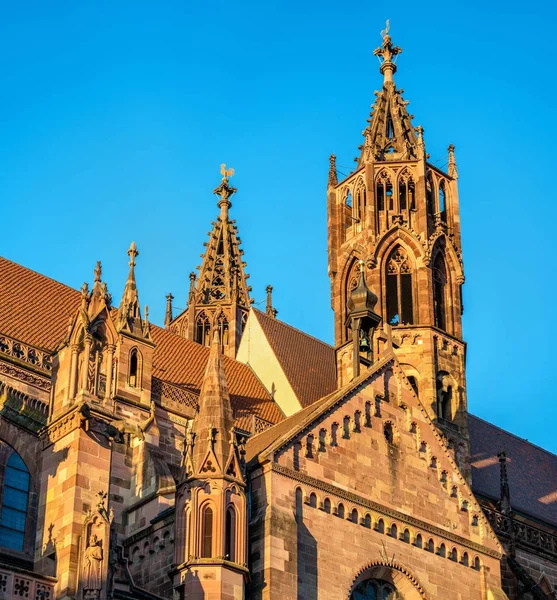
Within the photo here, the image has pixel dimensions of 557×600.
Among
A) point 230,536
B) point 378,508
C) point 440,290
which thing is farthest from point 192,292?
point 230,536

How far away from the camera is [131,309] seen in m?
34.3

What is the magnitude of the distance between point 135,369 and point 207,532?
31.8 feet

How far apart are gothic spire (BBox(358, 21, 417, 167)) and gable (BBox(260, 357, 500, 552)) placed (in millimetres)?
15529

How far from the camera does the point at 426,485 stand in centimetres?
2861

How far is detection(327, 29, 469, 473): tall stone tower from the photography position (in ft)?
132

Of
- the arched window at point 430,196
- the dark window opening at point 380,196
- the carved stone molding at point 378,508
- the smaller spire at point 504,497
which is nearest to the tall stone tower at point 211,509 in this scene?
the carved stone molding at point 378,508

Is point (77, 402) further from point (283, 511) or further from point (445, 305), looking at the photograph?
point (445, 305)

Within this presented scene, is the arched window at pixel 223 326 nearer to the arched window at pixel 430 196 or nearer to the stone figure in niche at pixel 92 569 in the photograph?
the arched window at pixel 430 196

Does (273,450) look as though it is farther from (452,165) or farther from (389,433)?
(452,165)

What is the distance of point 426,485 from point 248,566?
5449 mm

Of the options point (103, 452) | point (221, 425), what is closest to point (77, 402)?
point (103, 452)

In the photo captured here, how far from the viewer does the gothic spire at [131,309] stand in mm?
33531

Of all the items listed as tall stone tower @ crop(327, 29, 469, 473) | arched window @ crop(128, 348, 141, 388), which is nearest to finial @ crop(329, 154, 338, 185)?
tall stone tower @ crop(327, 29, 469, 473)

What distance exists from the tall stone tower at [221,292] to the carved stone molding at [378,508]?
18675 millimetres
